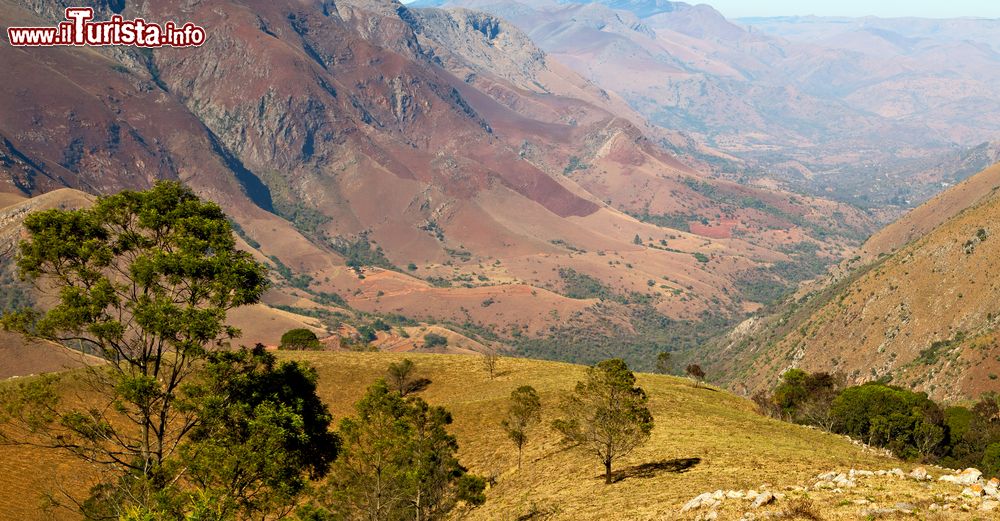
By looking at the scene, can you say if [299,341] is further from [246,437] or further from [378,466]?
[246,437]

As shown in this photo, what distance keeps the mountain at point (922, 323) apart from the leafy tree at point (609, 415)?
321ft

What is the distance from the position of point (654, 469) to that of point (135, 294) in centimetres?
3495

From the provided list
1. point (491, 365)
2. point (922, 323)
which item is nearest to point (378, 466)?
point (491, 365)

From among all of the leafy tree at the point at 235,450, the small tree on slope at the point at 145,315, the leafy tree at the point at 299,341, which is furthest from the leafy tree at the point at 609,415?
the leafy tree at the point at 299,341

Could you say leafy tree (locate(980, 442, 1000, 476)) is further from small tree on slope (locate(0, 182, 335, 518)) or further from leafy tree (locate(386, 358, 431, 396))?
small tree on slope (locate(0, 182, 335, 518))

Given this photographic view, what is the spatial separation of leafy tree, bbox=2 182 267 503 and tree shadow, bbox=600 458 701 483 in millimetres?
28601

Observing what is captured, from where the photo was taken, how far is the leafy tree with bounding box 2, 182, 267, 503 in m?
28.8

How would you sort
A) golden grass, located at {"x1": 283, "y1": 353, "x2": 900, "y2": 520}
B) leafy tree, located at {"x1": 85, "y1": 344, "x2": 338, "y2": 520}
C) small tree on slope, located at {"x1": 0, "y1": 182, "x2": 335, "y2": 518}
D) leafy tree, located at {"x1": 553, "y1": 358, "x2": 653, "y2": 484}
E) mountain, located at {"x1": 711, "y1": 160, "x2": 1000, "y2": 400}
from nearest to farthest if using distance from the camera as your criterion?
leafy tree, located at {"x1": 85, "y1": 344, "x2": 338, "y2": 520}, small tree on slope, located at {"x1": 0, "y1": 182, "x2": 335, "y2": 518}, golden grass, located at {"x1": 283, "y1": 353, "x2": 900, "y2": 520}, leafy tree, located at {"x1": 553, "y1": 358, "x2": 653, "y2": 484}, mountain, located at {"x1": 711, "y1": 160, "x2": 1000, "y2": 400}

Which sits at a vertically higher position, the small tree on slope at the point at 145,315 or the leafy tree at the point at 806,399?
the small tree on slope at the point at 145,315

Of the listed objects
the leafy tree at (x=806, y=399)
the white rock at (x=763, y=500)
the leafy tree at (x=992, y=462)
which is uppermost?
the leafy tree at (x=806, y=399)

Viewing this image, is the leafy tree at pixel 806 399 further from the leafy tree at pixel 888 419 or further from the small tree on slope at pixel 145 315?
A: the small tree on slope at pixel 145 315

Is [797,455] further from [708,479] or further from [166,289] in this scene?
[166,289]

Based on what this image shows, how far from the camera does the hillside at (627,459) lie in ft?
124

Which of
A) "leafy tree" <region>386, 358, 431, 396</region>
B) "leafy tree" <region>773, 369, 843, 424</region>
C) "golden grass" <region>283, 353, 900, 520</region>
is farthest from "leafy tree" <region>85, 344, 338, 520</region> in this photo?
"leafy tree" <region>773, 369, 843, 424</region>
